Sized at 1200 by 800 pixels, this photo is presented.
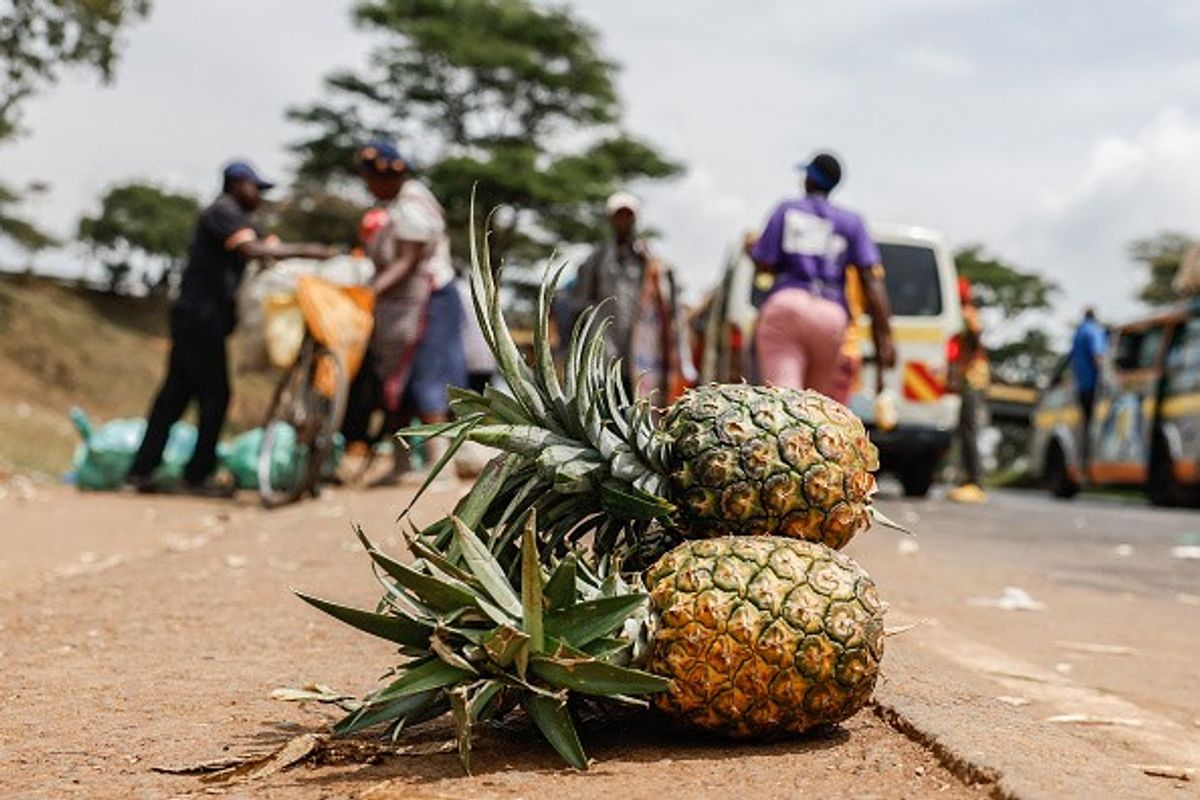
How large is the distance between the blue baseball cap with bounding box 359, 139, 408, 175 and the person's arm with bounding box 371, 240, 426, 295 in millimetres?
453

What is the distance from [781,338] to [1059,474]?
44.6ft

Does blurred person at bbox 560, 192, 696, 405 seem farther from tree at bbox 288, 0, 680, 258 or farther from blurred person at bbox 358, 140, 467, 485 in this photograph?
tree at bbox 288, 0, 680, 258

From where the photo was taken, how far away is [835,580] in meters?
2.72

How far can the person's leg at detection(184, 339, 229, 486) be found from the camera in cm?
980

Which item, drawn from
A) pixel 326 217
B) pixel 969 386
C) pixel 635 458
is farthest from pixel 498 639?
pixel 326 217

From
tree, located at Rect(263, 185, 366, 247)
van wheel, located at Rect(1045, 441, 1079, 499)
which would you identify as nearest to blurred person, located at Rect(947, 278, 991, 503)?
van wheel, located at Rect(1045, 441, 1079, 499)

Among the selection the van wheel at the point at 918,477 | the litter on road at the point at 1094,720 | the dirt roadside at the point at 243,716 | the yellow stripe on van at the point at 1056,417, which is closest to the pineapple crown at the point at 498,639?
the dirt roadside at the point at 243,716

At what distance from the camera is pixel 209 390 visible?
9852 mm

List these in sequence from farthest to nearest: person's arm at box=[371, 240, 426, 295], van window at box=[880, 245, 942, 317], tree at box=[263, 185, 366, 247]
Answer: tree at box=[263, 185, 366, 247], van window at box=[880, 245, 942, 317], person's arm at box=[371, 240, 426, 295]

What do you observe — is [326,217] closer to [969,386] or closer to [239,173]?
[969,386]

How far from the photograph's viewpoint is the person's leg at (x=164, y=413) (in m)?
9.82

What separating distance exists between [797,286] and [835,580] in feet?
15.1

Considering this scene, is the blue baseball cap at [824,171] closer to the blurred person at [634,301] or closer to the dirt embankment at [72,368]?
the blurred person at [634,301]

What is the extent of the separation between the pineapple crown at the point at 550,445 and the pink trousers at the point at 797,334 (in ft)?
13.4
